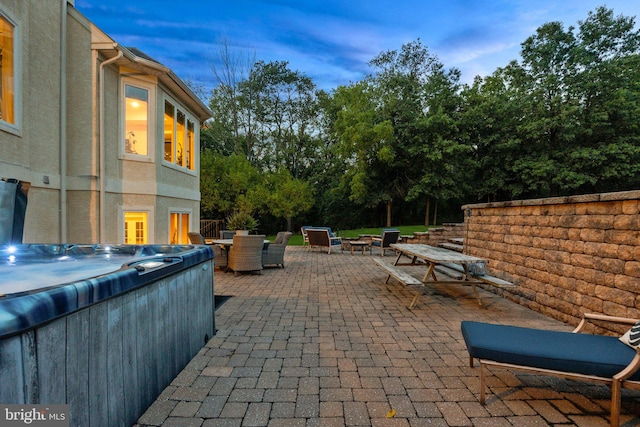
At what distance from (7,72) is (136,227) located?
3713mm

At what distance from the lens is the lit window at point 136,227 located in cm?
757

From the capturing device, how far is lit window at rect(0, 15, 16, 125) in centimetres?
512

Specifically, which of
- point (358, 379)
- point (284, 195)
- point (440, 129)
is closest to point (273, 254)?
point (358, 379)

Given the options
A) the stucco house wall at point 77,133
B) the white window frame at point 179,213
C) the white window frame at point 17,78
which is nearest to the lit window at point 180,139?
the stucco house wall at point 77,133

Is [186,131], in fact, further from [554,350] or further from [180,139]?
[554,350]

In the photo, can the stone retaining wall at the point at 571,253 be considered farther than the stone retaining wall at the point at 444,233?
No

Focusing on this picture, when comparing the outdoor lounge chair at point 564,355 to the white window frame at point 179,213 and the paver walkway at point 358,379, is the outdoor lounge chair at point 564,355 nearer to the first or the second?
the paver walkway at point 358,379

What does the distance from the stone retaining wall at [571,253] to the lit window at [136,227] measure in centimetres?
781

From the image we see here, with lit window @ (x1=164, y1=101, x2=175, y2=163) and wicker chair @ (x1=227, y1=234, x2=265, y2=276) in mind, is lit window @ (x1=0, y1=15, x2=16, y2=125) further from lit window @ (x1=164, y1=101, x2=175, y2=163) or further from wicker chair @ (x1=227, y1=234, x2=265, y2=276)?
wicker chair @ (x1=227, y1=234, x2=265, y2=276)

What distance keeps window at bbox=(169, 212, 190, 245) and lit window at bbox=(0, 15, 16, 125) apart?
158 inches

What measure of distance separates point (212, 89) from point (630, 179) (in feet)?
92.3

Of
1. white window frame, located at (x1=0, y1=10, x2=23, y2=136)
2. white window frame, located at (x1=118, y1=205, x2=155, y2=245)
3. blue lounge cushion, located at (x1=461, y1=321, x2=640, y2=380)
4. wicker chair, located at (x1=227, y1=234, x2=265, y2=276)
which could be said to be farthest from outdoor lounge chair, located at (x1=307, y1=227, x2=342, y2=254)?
blue lounge cushion, located at (x1=461, y1=321, x2=640, y2=380)

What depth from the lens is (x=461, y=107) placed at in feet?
70.6

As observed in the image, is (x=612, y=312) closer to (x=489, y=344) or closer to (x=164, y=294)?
(x=489, y=344)
